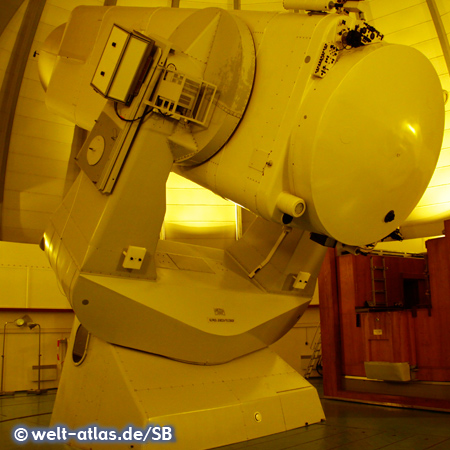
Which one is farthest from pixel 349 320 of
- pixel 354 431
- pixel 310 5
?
pixel 310 5

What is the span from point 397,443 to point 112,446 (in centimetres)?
225

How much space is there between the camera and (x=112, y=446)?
A: 362 centimetres

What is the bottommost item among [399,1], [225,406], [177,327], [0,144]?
[225,406]

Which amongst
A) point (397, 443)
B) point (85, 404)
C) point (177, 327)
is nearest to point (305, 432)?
point (397, 443)

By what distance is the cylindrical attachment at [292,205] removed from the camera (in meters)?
3.65

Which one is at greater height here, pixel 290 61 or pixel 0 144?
pixel 0 144

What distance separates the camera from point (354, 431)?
4.45 meters

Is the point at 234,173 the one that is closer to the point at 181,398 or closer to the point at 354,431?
the point at 181,398

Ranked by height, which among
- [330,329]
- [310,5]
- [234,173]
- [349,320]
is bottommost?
[330,329]

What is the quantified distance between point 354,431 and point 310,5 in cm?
372

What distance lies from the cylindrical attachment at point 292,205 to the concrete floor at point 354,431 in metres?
1.81

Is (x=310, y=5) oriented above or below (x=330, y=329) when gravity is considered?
above

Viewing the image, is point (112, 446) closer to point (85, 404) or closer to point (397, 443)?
point (85, 404)

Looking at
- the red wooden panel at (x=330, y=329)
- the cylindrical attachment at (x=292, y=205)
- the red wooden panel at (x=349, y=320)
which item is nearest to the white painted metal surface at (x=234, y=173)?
the cylindrical attachment at (x=292, y=205)
